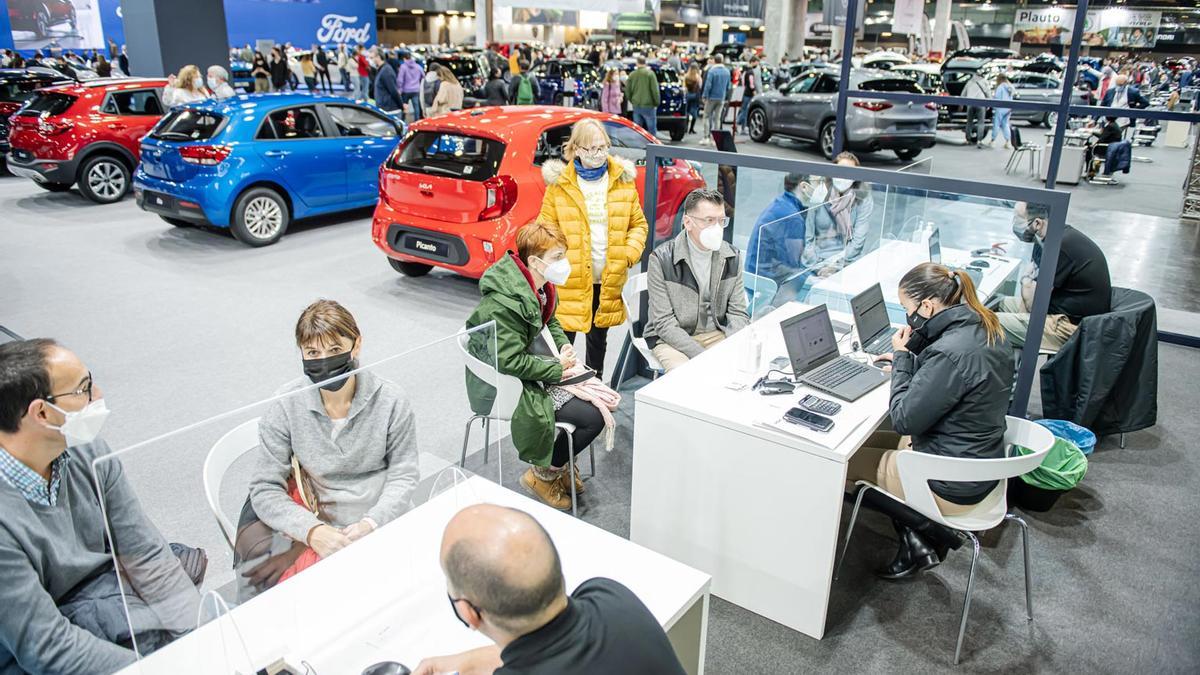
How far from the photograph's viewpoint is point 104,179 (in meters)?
9.41

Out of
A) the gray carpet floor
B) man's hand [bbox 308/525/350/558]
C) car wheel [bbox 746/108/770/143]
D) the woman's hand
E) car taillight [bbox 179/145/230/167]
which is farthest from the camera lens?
car wheel [bbox 746/108/770/143]

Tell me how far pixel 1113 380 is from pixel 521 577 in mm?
3957

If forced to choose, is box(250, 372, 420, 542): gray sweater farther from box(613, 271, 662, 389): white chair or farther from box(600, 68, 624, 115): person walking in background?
box(600, 68, 624, 115): person walking in background

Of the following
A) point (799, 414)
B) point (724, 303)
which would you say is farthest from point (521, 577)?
point (724, 303)

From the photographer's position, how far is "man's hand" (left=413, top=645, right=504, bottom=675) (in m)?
1.79

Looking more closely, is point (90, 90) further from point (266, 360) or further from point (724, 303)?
point (724, 303)

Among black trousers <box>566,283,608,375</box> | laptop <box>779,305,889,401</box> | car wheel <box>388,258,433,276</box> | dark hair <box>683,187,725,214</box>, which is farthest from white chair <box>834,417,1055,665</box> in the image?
car wheel <box>388,258,433,276</box>

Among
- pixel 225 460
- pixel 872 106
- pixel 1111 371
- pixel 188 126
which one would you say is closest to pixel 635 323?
pixel 1111 371

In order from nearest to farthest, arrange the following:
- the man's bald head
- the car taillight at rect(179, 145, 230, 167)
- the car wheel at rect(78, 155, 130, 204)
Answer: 1. the man's bald head
2. the car taillight at rect(179, 145, 230, 167)
3. the car wheel at rect(78, 155, 130, 204)

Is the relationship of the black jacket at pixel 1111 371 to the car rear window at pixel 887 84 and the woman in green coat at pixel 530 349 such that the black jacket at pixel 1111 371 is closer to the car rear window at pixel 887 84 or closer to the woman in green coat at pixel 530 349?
the woman in green coat at pixel 530 349

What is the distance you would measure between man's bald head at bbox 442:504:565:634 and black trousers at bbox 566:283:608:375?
3.15 meters

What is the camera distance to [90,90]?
9125mm

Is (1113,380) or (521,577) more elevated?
(521,577)

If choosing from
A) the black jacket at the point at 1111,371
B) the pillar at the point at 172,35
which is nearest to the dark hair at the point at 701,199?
the black jacket at the point at 1111,371
